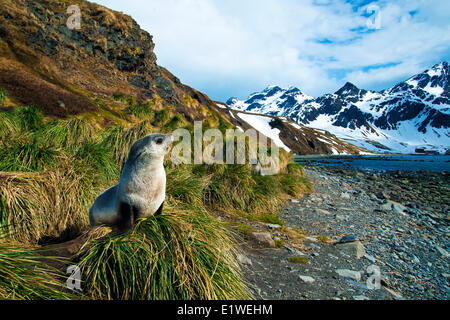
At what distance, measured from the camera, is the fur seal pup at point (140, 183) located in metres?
2.67

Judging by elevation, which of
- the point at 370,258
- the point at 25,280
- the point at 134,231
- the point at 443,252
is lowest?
the point at 443,252

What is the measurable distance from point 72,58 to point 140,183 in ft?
116

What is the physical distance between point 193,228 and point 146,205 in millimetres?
698

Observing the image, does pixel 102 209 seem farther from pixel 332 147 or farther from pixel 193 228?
pixel 332 147

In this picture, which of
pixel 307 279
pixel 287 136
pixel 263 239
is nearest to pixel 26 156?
pixel 263 239

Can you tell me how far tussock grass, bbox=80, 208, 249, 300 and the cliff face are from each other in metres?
15.2

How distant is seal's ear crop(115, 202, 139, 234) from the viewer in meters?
2.69

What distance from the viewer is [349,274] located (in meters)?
4.34

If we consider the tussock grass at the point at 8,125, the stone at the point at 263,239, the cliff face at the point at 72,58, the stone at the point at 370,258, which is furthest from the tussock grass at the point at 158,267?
the cliff face at the point at 72,58

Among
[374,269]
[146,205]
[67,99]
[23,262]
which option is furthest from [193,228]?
[67,99]

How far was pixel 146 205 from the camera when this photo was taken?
2801 millimetres

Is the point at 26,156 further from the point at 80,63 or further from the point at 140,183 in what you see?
the point at 80,63
